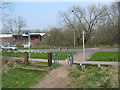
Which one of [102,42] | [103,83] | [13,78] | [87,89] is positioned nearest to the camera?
[87,89]

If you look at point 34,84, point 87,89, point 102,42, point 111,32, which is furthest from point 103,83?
point 102,42

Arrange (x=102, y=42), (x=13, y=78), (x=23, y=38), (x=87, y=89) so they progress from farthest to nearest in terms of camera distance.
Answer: (x=23, y=38), (x=102, y=42), (x=13, y=78), (x=87, y=89)

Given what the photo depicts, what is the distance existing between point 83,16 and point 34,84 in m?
37.4

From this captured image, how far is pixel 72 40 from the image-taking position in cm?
4019

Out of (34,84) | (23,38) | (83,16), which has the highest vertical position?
(83,16)

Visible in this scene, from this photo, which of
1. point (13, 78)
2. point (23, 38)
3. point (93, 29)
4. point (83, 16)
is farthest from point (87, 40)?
point (13, 78)

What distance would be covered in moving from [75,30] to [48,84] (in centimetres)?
3546

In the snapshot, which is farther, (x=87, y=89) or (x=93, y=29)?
(x=93, y=29)

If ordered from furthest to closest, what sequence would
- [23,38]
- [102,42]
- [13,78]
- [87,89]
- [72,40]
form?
[23,38] → [72,40] → [102,42] → [13,78] → [87,89]

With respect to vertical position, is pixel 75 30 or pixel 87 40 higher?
pixel 75 30

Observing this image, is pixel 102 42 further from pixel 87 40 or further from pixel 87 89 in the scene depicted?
pixel 87 89

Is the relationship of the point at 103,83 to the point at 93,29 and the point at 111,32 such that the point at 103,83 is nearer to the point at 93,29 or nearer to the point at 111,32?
the point at 111,32

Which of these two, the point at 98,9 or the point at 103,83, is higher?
the point at 98,9

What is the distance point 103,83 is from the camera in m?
5.74
